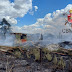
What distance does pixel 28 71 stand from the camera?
564cm

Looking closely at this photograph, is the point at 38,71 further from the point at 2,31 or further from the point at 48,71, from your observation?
the point at 2,31

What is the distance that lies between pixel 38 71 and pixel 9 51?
227 inches

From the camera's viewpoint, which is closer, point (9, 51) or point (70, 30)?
point (9, 51)

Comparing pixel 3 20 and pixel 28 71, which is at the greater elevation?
pixel 3 20

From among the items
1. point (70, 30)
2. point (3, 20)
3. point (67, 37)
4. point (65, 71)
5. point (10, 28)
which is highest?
point (3, 20)

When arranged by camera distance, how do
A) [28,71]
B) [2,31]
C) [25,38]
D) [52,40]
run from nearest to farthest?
[28,71]
[52,40]
[25,38]
[2,31]

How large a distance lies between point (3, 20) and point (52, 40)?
2747 centimetres

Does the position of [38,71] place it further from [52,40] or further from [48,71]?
[52,40]

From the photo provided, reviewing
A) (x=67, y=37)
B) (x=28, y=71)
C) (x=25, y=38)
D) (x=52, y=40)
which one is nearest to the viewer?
(x=28, y=71)

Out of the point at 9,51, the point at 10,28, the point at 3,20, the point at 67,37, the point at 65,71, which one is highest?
the point at 3,20

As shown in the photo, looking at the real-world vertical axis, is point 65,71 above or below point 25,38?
below

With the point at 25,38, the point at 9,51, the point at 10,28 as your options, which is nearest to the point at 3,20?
the point at 10,28

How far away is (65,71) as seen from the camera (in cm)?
578

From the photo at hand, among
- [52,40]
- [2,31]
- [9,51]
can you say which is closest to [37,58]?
[9,51]
